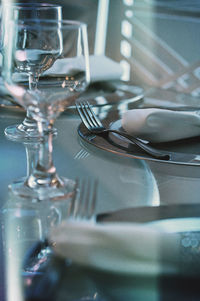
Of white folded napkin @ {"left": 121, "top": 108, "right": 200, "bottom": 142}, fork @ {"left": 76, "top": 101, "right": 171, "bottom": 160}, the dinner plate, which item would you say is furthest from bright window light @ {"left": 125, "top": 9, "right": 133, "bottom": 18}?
the dinner plate

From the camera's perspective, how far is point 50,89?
51cm

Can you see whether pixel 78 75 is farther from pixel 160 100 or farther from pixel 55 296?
pixel 160 100

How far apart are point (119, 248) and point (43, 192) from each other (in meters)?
0.16

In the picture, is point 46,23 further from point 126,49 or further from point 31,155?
point 126,49

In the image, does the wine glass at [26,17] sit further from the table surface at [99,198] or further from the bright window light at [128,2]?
the bright window light at [128,2]

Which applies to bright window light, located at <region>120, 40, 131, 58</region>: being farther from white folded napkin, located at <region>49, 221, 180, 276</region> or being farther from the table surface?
white folded napkin, located at <region>49, 221, 180, 276</region>

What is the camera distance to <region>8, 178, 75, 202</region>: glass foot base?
1.43ft

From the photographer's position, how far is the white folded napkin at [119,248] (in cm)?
30

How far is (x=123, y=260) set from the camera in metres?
0.30

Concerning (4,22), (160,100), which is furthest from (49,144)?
(160,100)

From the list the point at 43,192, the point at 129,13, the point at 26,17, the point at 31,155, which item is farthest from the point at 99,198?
the point at 129,13

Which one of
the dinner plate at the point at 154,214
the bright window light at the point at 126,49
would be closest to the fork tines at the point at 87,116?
the dinner plate at the point at 154,214

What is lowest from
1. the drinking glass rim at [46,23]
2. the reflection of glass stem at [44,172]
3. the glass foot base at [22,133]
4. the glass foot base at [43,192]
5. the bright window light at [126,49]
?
the bright window light at [126,49]

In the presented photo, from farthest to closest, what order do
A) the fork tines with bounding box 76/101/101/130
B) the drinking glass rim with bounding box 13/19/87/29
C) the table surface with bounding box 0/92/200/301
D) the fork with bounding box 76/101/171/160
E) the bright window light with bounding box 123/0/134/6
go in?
1. the bright window light with bounding box 123/0/134/6
2. the fork tines with bounding box 76/101/101/130
3. the fork with bounding box 76/101/171/160
4. the drinking glass rim with bounding box 13/19/87/29
5. the table surface with bounding box 0/92/200/301
